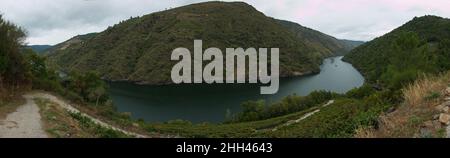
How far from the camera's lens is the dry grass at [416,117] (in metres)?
7.75

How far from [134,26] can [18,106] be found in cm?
17301

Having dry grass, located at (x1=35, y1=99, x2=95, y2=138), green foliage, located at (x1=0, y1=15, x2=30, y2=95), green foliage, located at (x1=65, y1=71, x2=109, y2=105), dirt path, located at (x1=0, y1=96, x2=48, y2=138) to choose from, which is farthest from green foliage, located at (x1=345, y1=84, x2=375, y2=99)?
dry grass, located at (x1=35, y1=99, x2=95, y2=138)

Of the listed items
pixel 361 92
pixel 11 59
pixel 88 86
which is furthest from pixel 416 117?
pixel 361 92

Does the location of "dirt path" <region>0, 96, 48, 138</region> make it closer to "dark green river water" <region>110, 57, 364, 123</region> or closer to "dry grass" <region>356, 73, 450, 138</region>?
"dry grass" <region>356, 73, 450, 138</region>

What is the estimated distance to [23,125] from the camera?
1658 centimetres

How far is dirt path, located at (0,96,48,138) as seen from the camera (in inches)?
571

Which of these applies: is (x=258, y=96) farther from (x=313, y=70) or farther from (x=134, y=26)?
(x=134, y=26)

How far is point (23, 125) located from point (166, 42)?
490 feet

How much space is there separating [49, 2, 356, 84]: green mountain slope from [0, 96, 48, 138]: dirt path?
11824 centimetres

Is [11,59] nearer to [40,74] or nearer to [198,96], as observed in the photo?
[40,74]

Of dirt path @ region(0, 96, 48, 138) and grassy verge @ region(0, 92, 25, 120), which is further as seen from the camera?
grassy verge @ region(0, 92, 25, 120)

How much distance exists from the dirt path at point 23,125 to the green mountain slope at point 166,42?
118244 millimetres

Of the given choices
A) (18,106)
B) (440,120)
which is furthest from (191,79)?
(440,120)

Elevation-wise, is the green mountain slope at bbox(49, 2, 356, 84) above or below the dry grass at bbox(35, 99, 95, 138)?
above
